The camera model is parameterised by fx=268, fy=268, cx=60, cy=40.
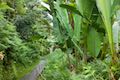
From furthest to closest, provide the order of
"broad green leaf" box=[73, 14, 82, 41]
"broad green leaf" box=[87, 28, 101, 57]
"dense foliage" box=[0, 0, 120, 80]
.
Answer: "broad green leaf" box=[73, 14, 82, 41]
"broad green leaf" box=[87, 28, 101, 57]
"dense foliage" box=[0, 0, 120, 80]

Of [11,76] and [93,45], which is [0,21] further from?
[93,45]

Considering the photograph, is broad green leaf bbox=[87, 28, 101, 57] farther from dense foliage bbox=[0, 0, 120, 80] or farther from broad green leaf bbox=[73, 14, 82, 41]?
broad green leaf bbox=[73, 14, 82, 41]

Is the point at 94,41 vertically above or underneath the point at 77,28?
underneath

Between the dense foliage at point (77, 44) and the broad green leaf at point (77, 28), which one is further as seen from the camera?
the broad green leaf at point (77, 28)

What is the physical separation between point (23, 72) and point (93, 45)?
1.72 metres

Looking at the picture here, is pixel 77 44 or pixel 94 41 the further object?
pixel 77 44

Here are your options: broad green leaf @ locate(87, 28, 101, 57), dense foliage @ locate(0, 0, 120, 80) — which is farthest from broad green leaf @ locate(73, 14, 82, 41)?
broad green leaf @ locate(87, 28, 101, 57)

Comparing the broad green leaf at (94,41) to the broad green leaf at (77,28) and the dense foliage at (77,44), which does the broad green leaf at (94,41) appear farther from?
the broad green leaf at (77,28)

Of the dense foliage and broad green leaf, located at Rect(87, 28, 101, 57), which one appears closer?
the dense foliage

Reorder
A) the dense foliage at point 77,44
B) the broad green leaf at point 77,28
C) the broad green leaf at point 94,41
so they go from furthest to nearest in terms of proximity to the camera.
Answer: the broad green leaf at point 77,28 < the broad green leaf at point 94,41 < the dense foliage at point 77,44

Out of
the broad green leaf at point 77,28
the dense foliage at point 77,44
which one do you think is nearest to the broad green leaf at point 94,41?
the dense foliage at point 77,44

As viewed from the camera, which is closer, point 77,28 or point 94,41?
point 94,41

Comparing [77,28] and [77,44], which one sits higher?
[77,28]

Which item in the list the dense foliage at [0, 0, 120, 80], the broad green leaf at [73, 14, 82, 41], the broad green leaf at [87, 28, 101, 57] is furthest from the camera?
the broad green leaf at [73, 14, 82, 41]
